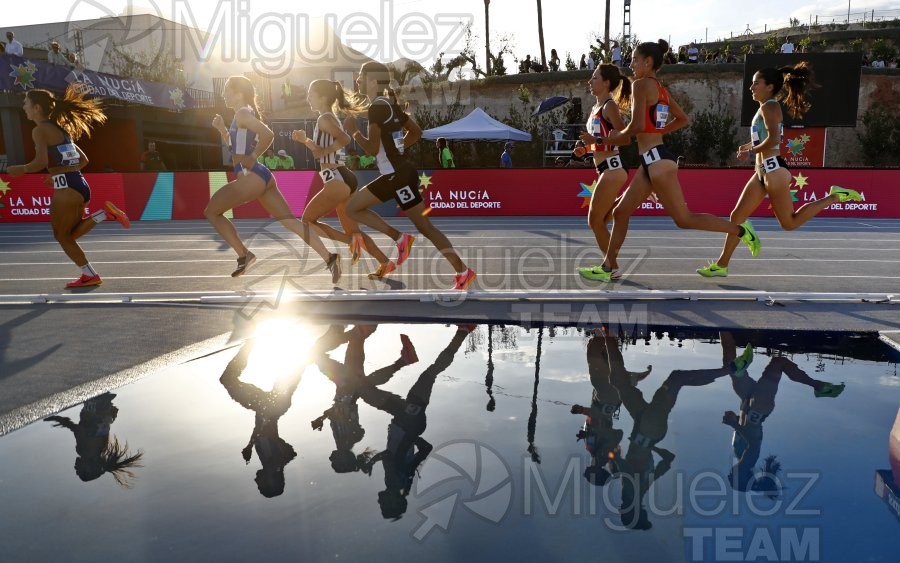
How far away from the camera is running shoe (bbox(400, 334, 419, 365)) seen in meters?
4.40

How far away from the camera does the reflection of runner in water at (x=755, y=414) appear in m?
2.65

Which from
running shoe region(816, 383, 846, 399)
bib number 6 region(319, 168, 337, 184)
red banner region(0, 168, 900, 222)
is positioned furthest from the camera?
red banner region(0, 168, 900, 222)

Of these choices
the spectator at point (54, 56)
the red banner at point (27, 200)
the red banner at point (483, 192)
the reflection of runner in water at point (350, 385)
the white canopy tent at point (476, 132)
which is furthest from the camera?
the white canopy tent at point (476, 132)

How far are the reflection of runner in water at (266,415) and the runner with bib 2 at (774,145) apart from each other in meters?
4.90

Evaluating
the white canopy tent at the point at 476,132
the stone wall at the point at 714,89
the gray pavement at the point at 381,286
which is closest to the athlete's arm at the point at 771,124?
the gray pavement at the point at 381,286

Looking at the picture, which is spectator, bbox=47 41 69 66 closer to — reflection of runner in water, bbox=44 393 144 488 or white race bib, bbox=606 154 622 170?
white race bib, bbox=606 154 622 170

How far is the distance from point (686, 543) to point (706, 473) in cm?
53

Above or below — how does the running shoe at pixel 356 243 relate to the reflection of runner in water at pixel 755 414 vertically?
above

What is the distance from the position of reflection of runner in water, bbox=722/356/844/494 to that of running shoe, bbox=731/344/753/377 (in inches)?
0.6

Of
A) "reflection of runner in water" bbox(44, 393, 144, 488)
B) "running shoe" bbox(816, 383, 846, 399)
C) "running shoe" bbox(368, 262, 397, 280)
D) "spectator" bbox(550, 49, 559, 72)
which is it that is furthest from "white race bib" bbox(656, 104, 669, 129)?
"spectator" bbox(550, 49, 559, 72)

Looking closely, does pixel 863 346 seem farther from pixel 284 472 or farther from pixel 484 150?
pixel 484 150

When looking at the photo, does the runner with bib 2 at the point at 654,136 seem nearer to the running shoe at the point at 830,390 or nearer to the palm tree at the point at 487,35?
the running shoe at the point at 830,390

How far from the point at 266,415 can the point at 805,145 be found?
2891 cm

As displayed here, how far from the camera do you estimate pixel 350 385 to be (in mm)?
3875
